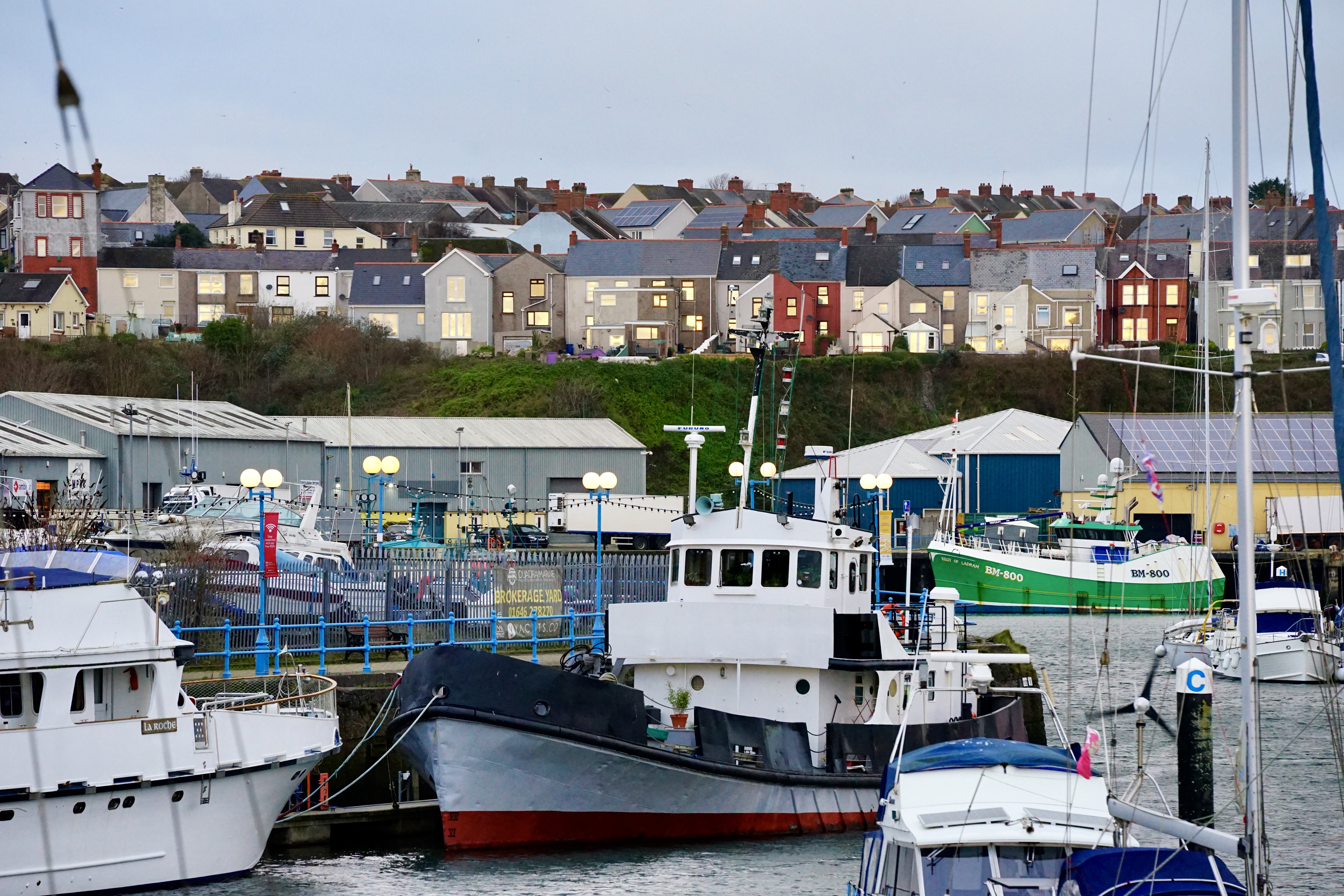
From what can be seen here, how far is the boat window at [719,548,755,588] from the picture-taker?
2223 cm

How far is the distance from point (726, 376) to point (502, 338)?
43.6ft

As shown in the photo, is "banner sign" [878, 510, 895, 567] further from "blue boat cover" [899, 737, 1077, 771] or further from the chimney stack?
the chimney stack

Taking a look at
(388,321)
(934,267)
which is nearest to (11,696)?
(388,321)

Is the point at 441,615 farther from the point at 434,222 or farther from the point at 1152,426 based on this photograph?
the point at 434,222

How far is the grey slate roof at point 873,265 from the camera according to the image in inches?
3351

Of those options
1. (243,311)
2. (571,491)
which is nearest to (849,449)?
(571,491)

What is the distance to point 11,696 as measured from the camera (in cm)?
1769

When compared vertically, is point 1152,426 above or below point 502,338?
below

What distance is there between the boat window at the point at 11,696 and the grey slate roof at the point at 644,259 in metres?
67.0

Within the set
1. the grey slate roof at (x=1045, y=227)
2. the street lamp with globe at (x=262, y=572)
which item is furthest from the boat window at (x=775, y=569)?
the grey slate roof at (x=1045, y=227)

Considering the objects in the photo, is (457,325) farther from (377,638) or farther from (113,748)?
(113,748)

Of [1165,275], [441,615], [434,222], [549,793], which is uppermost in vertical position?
[434,222]

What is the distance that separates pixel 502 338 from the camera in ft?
276

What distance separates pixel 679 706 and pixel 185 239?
283ft
